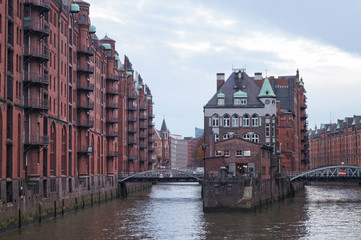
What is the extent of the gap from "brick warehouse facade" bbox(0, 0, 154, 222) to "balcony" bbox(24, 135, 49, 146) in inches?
3.3

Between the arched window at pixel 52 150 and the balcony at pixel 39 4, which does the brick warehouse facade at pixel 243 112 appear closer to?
the arched window at pixel 52 150

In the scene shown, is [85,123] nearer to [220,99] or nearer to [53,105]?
[53,105]

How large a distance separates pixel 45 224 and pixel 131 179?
148 ft

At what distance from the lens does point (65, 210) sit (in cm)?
6631

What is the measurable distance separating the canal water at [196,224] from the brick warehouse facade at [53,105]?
12.2 ft

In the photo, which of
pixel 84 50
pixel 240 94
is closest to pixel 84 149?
pixel 84 50

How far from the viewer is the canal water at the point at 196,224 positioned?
4878cm

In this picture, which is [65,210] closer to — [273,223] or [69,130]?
[69,130]

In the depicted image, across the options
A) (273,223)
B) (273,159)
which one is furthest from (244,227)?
(273,159)

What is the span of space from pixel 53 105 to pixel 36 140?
1049 cm

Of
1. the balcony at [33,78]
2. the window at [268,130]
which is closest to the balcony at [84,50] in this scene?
the balcony at [33,78]

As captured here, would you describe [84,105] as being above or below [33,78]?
below

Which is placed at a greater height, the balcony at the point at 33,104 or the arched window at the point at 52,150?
the balcony at the point at 33,104

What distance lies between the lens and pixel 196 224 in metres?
56.2
